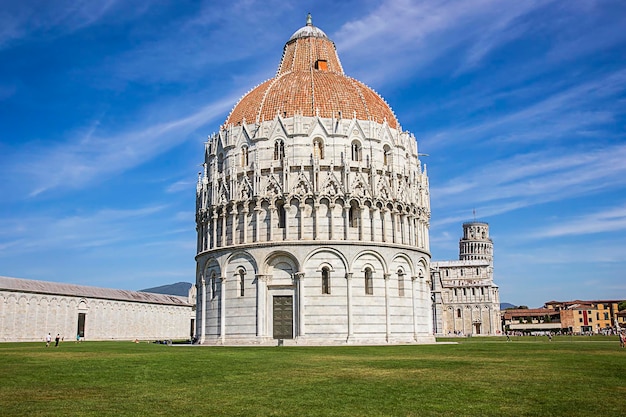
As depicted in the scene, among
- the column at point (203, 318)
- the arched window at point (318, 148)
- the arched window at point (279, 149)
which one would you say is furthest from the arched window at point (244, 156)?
the column at point (203, 318)

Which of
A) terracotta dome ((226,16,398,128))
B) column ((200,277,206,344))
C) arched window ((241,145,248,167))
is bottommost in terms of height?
column ((200,277,206,344))

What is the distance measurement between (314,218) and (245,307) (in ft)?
30.8

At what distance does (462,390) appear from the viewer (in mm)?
16250

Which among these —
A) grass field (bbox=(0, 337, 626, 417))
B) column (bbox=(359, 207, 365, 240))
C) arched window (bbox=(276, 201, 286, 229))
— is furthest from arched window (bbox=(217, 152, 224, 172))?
grass field (bbox=(0, 337, 626, 417))

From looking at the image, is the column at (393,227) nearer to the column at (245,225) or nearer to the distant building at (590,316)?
the column at (245,225)

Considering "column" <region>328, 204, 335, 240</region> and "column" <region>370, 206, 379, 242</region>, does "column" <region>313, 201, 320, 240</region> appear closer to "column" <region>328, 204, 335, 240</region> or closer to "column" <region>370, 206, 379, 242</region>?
"column" <region>328, 204, 335, 240</region>

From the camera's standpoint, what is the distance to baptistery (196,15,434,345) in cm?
4906

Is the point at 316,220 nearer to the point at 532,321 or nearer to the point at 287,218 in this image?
the point at 287,218

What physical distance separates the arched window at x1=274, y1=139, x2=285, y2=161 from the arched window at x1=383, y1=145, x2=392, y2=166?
9.38m

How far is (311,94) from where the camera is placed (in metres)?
55.2

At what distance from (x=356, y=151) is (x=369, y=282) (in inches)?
458

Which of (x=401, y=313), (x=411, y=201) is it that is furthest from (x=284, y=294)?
(x=411, y=201)

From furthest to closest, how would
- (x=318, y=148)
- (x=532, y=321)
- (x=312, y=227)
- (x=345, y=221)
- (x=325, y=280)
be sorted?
(x=532, y=321) < (x=318, y=148) < (x=345, y=221) < (x=312, y=227) < (x=325, y=280)

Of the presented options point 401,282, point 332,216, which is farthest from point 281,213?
point 401,282
